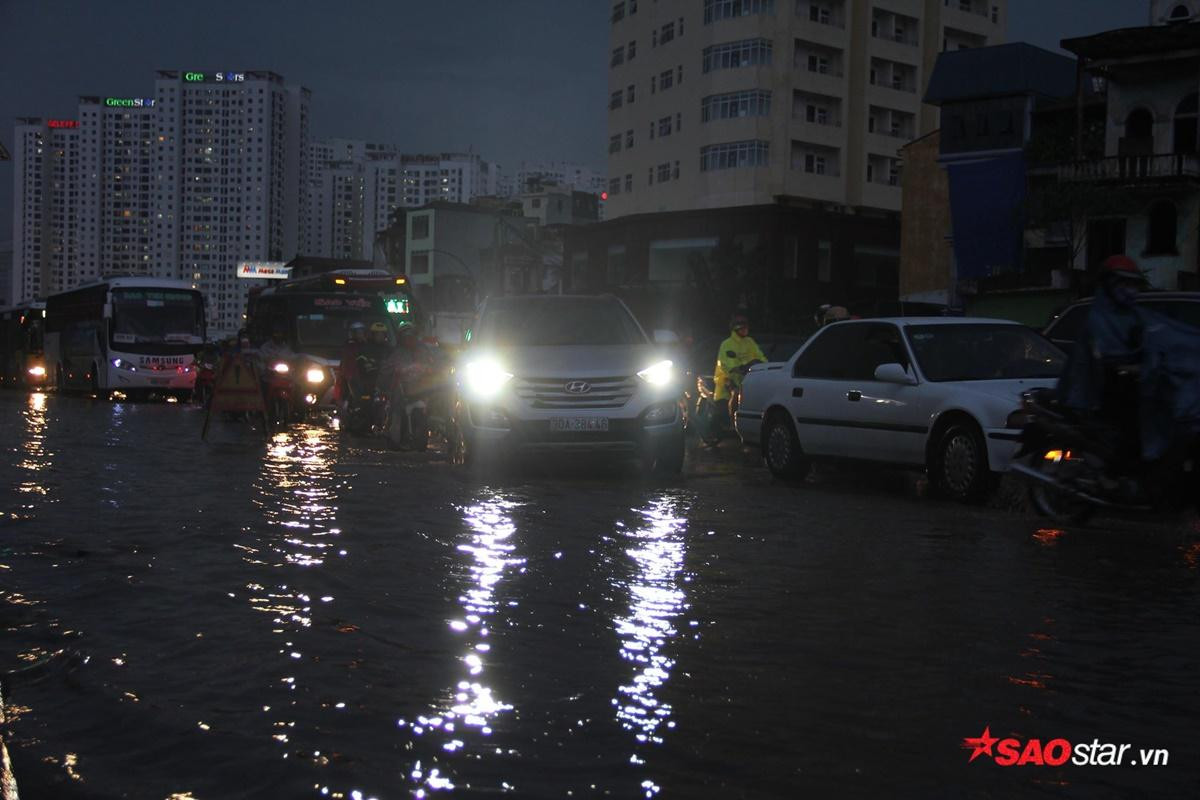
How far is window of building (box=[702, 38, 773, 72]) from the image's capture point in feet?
213

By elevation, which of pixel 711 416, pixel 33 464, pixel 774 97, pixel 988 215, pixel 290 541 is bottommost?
pixel 33 464

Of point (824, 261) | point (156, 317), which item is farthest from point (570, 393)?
point (824, 261)

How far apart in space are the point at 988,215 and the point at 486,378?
126ft

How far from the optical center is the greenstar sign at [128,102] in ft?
495

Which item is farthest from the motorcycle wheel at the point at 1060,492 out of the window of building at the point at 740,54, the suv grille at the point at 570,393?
the window of building at the point at 740,54

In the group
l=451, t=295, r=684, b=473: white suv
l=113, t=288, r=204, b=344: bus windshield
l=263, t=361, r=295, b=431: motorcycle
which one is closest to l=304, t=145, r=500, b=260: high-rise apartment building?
l=113, t=288, r=204, b=344: bus windshield

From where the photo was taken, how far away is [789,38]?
6500 cm

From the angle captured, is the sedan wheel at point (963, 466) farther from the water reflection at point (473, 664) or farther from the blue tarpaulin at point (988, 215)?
the blue tarpaulin at point (988, 215)

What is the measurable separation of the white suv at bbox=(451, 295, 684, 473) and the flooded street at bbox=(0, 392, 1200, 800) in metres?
2.55

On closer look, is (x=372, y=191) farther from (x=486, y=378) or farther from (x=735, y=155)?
(x=486, y=378)

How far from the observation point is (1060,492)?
31.7ft

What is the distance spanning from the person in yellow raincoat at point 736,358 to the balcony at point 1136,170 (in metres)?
25.8

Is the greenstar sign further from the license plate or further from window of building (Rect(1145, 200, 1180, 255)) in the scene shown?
the license plate

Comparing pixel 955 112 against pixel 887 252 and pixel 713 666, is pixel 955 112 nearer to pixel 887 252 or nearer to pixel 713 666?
pixel 887 252
